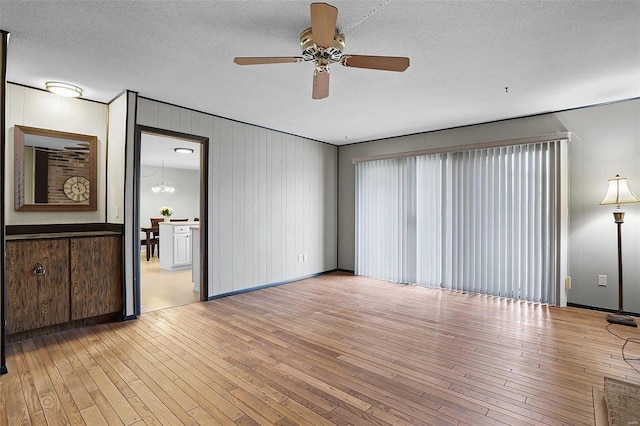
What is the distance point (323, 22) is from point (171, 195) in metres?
9.53

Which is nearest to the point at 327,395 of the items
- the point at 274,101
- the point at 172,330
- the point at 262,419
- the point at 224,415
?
the point at 262,419

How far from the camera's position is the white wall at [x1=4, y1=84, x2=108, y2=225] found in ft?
10.6

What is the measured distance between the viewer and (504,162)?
4.37 metres

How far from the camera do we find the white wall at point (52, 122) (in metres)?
3.24

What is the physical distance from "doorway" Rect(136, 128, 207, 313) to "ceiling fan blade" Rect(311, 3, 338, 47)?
8.89 ft

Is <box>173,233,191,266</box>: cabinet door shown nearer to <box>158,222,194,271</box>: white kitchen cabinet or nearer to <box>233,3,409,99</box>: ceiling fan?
<box>158,222,194,271</box>: white kitchen cabinet

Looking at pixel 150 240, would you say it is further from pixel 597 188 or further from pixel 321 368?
pixel 597 188

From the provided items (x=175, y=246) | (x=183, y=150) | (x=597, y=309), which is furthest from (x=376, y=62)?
(x=183, y=150)

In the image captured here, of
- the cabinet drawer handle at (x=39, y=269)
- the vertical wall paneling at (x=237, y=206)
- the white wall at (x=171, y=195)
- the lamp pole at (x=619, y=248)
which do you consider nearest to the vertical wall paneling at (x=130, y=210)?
the cabinet drawer handle at (x=39, y=269)

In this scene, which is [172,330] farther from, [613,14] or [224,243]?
[613,14]

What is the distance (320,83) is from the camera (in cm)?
241

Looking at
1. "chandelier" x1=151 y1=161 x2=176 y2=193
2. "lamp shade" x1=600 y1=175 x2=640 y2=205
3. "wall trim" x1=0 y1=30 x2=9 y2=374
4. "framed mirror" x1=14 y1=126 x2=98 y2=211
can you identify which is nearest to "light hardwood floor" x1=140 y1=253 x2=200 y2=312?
"framed mirror" x1=14 y1=126 x2=98 y2=211

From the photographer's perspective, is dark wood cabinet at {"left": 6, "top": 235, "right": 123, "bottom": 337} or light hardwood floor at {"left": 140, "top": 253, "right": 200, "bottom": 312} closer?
dark wood cabinet at {"left": 6, "top": 235, "right": 123, "bottom": 337}

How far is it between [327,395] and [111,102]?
3964mm
